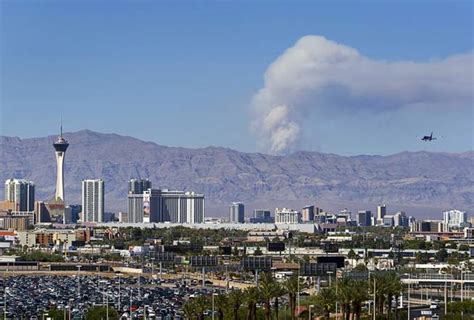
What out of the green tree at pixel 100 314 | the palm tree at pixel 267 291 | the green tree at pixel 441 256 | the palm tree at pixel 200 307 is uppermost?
the green tree at pixel 441 256

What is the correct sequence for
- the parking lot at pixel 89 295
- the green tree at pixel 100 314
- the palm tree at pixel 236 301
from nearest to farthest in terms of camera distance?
the palm tree at pixel 236 301
the green tree at pixel 100 314
the parking lot at pixel 89 295

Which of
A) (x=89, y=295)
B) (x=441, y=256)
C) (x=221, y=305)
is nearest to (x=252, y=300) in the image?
(x=221, y=305)

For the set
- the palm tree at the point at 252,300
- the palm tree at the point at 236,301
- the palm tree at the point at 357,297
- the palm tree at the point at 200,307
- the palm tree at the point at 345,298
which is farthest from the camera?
the palm tree at the point at 357,297

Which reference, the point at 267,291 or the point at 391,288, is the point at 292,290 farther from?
the point at 391,288

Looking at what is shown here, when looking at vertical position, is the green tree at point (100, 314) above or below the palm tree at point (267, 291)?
below

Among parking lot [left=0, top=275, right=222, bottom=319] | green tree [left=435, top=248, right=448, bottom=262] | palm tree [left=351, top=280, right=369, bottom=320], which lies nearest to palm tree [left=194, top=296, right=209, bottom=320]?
palm tree [left=351, top=280, right=369, bottom=320]

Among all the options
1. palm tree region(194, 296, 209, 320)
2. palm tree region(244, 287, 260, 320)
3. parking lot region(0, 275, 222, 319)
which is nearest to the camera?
palm tree region(194, 296, 209, 320)

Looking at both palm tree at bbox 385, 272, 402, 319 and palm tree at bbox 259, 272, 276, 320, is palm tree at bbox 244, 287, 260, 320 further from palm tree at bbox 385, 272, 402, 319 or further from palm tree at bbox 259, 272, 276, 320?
palm tree at bbox 385, 272, 402, 319

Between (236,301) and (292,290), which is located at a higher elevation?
(292,290)

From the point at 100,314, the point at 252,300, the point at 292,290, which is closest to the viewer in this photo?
the point at 252,300

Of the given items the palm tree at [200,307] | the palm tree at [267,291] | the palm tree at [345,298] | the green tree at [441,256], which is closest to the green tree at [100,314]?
the palm tree at [200,307]

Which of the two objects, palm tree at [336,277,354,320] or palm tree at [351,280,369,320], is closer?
palm tree at [336,277,354,320]

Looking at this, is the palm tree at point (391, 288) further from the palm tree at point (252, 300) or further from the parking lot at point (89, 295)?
the parking lot at point (89, 295)
